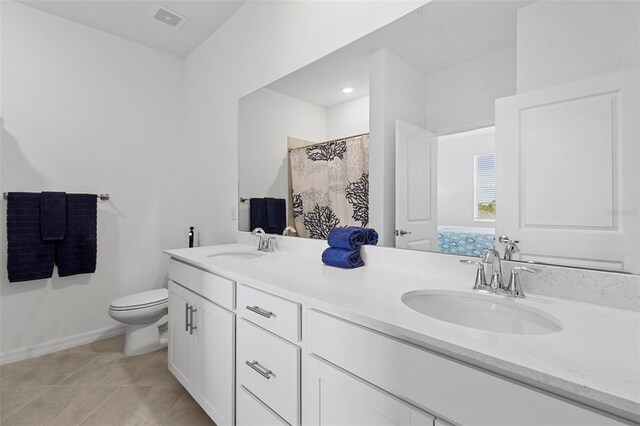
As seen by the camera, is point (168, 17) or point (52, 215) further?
point (168, 17)

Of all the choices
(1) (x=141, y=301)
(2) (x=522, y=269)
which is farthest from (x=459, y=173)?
(1) (x=141, y=301)

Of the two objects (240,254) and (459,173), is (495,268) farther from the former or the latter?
(240,254)

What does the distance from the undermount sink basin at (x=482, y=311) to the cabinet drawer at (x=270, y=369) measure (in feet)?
1.50

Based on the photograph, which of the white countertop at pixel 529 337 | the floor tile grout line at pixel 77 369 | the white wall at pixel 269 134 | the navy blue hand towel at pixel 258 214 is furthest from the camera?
the navy blue hand towel at pixel 258 214

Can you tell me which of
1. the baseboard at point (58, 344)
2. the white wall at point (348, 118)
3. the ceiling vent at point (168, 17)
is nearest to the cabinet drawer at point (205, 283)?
the white wall at point (348, 118)

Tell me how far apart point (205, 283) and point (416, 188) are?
1.12 m

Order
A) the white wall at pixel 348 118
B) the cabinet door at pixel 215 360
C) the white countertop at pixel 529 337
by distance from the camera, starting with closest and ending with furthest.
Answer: the white countertop at pixel 529 337, the cabinet door at pixel 215 360, the white wall at pixel 348 118

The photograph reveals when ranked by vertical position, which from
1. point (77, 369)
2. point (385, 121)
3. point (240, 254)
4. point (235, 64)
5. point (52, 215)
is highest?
point (235, 64)

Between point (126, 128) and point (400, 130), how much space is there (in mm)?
2568

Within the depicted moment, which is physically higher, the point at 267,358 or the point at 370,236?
the point at 370,236

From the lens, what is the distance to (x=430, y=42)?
1.26 m

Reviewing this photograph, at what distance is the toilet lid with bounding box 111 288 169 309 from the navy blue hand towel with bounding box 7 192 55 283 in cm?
61

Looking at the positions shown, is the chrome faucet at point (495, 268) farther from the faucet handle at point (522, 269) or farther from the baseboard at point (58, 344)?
the baseboard at point (58, 344)

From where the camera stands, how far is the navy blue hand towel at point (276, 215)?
2008 millimetres
